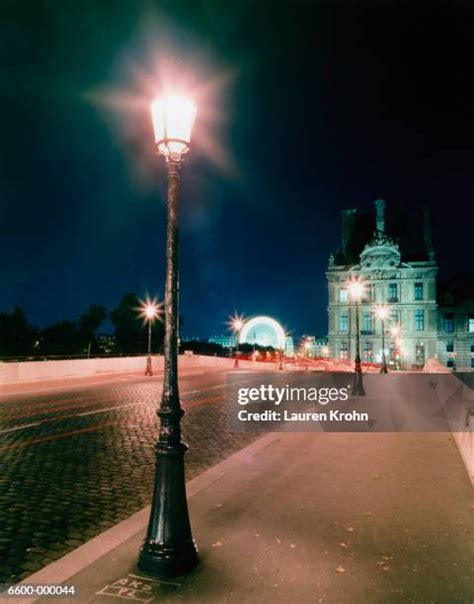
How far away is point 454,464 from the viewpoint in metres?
9.08

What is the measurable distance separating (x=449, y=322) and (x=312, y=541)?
8449cm

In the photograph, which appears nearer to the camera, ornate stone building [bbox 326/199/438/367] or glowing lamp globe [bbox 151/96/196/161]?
glowing lamp globe [bbox 151/96/196/161]

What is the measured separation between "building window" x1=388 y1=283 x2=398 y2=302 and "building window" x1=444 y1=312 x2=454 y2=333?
8901 millimetres

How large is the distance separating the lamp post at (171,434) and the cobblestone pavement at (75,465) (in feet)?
4.04

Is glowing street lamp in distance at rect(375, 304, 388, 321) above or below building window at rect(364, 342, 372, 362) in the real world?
above

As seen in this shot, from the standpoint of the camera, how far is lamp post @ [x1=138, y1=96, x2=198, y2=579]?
4.76 metres

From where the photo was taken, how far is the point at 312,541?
542cm

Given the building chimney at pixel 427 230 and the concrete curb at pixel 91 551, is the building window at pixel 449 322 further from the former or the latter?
the concrete curb at pixel 91 551

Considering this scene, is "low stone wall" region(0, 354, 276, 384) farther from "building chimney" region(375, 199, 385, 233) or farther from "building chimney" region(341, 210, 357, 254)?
"building chimney" region(341, 210, 357, 254)

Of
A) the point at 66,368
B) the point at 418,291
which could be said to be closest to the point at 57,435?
the point at 66,368

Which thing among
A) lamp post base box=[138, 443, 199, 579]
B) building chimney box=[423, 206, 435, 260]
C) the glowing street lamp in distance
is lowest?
lamp post base box=[138, 443, 199, 579]

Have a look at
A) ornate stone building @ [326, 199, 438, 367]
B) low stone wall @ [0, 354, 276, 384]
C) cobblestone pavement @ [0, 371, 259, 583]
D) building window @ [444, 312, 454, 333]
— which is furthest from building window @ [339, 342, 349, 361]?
cobblestone pavement @ [0, 371, 259, 583]

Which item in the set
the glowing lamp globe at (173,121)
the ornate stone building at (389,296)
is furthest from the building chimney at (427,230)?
the glowing lamp globe at (173,121)

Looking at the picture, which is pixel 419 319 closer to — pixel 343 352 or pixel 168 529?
pixel 343 352
